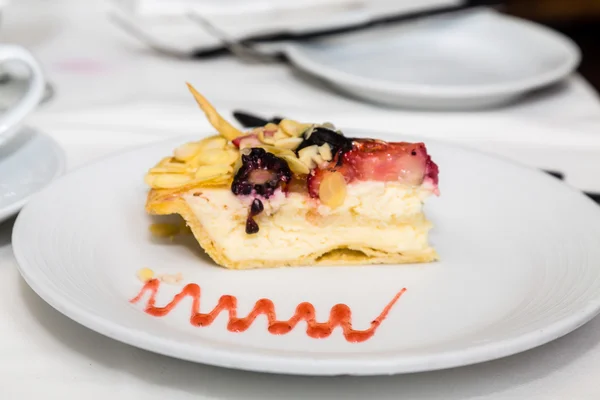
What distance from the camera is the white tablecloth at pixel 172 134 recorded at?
798 mm

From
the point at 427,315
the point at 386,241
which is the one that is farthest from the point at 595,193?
the point at 427,315

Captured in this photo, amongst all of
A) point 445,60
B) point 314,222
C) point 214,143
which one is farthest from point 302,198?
point 445,60

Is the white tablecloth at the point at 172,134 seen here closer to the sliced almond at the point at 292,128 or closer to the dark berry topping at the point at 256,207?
the dark berry topping at the point at 256,207

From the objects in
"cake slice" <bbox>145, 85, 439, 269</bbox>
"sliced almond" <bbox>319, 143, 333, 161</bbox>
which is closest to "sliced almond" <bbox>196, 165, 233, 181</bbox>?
"cake slice" <bbox>145, 85, 439, 269</bbox>

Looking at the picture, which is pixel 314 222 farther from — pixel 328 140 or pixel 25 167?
pixel 25 167

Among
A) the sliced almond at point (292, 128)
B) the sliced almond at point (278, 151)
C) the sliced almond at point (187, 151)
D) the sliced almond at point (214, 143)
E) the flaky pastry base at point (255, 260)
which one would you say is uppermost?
the sliced almond at point (292, 128)

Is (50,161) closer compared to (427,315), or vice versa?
(427,315)

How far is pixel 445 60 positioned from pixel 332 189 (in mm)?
1063

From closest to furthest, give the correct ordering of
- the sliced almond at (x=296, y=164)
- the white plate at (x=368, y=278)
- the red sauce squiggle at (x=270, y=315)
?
the white plate at (x=368, y=278), the red sauce squiggle at (x=270, y=315), the sliced almond at (x=296, y=164)

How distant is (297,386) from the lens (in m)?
0.80

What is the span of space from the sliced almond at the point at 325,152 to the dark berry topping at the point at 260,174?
0.16 feet

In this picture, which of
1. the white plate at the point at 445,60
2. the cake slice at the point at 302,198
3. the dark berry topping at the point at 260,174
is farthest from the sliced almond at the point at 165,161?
the white plate at the point at 445,60

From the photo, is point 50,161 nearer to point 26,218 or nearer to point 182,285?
point 26,218

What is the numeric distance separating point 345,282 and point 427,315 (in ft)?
0.45
